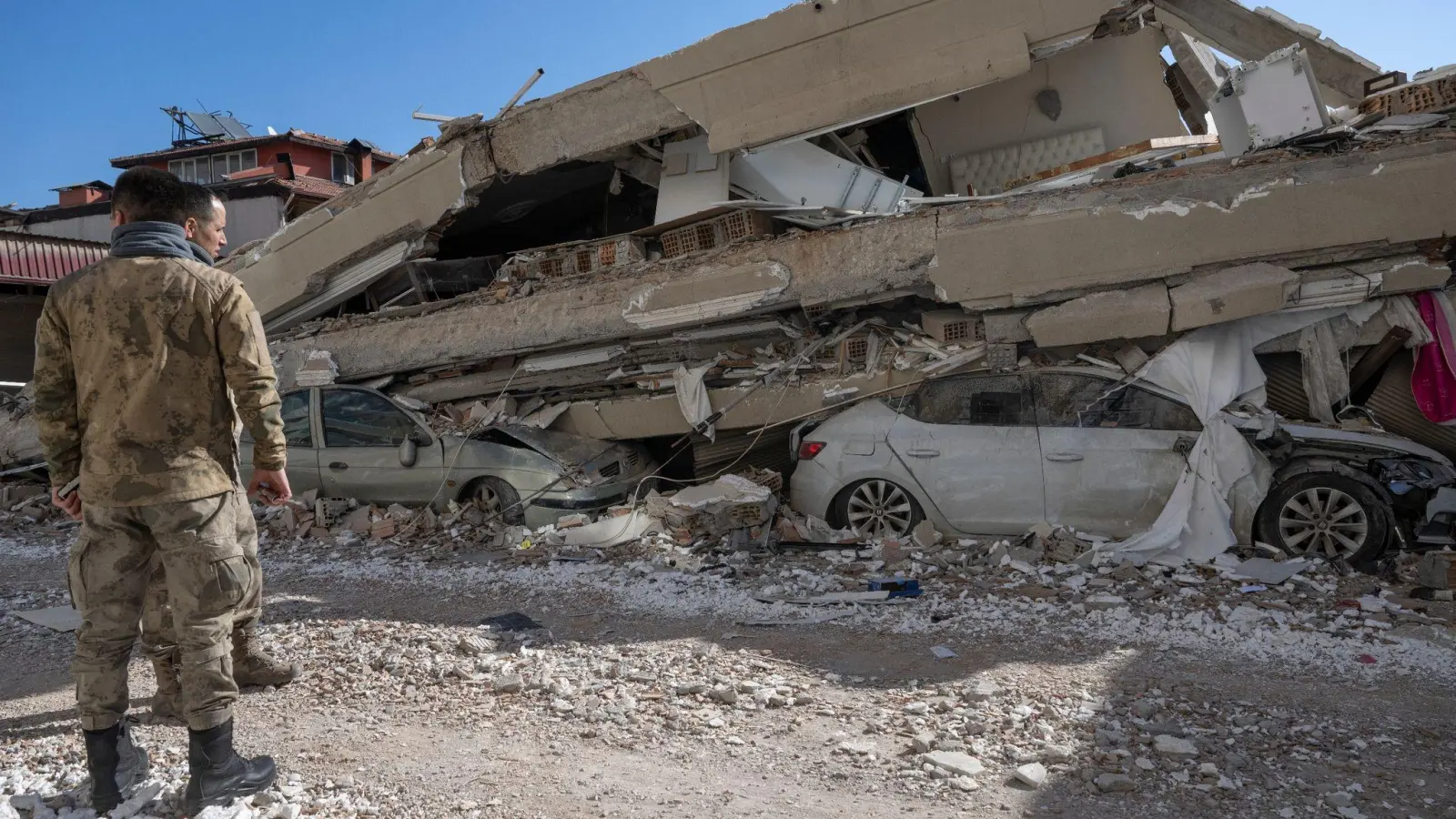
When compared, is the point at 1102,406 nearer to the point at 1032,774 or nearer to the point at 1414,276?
the point at 1414,276

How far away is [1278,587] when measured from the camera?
5754mm

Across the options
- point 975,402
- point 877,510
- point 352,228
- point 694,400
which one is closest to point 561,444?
point 694,400

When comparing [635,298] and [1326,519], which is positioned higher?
[635,298]

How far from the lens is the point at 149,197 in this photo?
3.26 m

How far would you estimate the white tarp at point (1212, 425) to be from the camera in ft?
21.0

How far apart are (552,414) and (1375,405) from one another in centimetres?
723

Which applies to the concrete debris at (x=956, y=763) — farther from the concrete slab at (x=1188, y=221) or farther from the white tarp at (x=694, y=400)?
the white tarp at (x=694, y=400)

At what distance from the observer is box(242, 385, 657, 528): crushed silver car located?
8.10 meters

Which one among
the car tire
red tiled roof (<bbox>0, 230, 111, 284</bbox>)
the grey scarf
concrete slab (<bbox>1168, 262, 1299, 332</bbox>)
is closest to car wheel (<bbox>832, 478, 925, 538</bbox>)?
the car tire

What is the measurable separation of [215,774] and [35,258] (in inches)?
937

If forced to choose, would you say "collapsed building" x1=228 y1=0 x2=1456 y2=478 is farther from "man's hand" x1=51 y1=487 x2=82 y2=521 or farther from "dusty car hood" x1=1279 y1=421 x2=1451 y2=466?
"man's hand" x1=51 y1=487 x2=82 y2=521

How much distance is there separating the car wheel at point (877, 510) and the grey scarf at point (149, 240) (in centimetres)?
515

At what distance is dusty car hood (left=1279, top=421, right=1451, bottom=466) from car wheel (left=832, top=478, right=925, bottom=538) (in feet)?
8.71

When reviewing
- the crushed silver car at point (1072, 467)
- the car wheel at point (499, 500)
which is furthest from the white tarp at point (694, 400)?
the car wheel at point (499, 500)
